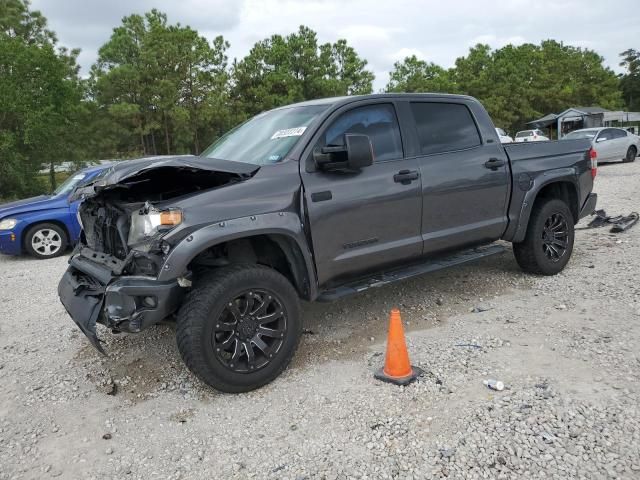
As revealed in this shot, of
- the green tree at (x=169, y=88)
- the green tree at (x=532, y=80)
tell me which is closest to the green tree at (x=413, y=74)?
the green tree at (x=532, y=80)

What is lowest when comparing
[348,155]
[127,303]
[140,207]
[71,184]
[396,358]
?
[396,358]

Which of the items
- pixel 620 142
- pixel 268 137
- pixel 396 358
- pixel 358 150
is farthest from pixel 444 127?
pixel 620 142

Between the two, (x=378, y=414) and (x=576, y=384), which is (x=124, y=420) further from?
(x=576, y=384)

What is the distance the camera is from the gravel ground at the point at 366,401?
269cm

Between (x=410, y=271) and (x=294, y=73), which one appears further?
(x=294, y=73)

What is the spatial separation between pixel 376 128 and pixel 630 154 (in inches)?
749

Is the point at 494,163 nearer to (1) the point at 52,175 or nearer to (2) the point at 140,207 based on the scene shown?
(2) the point at 140,207

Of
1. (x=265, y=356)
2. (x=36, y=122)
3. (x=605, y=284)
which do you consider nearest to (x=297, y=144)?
(x=265, y=356)

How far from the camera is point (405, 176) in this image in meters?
4.18

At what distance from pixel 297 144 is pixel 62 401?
2497 millimetres

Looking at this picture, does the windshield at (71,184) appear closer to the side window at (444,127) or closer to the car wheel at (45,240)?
the car wheel at (45,240)

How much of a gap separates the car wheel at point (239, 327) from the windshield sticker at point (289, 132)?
3.70ft

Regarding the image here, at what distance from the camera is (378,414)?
309cm

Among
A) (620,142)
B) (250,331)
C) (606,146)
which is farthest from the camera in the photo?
(620,142)
